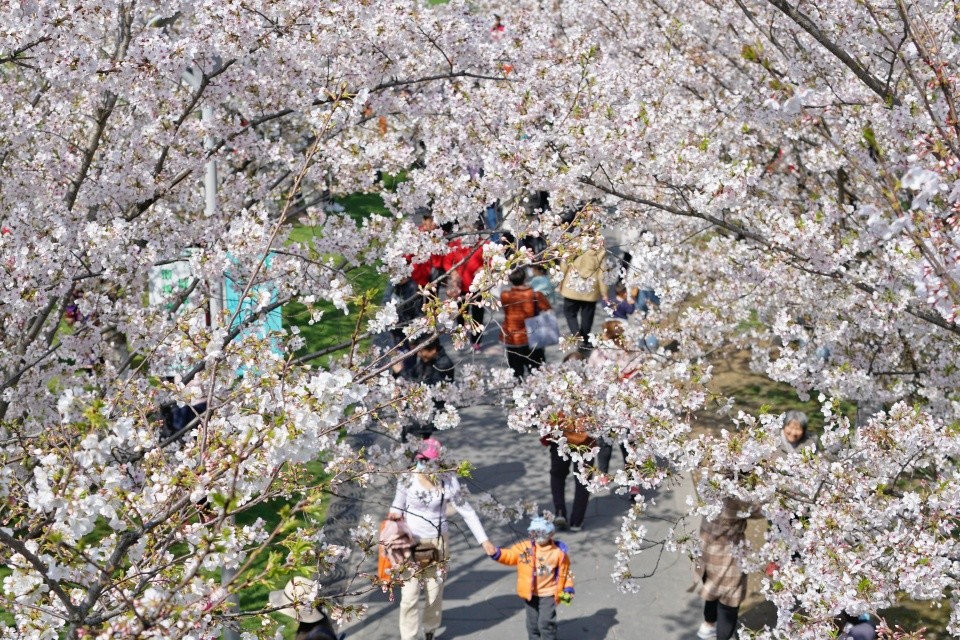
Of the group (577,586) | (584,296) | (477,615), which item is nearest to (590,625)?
(577,586)

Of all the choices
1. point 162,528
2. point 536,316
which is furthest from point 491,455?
point 162,528

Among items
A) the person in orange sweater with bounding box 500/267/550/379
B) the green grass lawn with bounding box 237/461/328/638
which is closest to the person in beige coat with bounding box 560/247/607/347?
the person in orange sweater with bounding box 500/267/550/379

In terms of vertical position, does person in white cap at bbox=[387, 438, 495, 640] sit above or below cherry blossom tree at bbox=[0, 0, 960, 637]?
below

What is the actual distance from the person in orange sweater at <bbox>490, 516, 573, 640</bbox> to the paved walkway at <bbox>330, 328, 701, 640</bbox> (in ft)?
1.30

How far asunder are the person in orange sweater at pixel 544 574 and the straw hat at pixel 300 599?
1702mm

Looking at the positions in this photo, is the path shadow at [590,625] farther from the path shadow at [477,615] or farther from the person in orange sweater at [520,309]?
the person in orange sweater at [520,309]

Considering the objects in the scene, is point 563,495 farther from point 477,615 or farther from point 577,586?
point 477,615

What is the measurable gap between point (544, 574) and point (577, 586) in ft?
4.38

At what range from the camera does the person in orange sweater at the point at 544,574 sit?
765 cm

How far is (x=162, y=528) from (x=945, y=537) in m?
4.23

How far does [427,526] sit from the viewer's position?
7.83 metres

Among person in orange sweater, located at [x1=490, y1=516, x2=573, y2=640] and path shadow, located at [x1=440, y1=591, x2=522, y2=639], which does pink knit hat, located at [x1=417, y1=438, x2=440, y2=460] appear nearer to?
person in orange sweater, located at [x1=490, y1=516, x2=573, y2=640]

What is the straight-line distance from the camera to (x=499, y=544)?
968 cm

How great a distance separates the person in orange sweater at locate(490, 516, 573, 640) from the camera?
25.1ft
